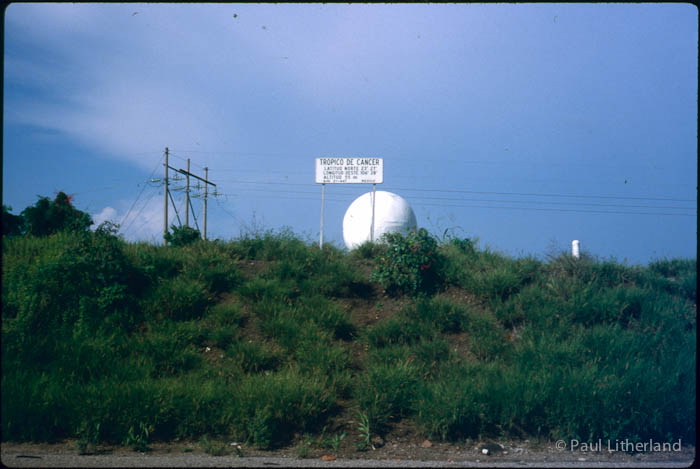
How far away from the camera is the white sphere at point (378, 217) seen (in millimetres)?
13898

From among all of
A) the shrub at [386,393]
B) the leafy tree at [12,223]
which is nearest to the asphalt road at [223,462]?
the shrub at [386,393]

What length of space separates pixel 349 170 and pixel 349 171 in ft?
0.09

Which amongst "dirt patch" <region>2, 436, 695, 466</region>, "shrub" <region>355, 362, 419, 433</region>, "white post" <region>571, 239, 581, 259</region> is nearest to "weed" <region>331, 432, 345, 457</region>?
"dirt patch" <region>2, 436, 695, 466</region>

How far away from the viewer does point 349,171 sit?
36.6ft

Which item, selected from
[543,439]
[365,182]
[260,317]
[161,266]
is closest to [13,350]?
[161,266]

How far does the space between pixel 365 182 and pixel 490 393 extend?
7.19 metres

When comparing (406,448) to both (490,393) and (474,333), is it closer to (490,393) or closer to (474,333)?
(490,393)

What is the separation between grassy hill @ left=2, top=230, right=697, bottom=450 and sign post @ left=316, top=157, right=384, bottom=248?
2.81 m

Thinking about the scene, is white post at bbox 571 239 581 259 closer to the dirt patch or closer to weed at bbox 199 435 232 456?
the dirt patch

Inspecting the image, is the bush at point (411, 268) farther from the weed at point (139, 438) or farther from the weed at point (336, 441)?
the weed at point (139, 438)

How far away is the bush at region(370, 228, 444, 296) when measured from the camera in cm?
768

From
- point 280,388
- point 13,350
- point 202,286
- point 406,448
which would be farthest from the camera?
point 202,286

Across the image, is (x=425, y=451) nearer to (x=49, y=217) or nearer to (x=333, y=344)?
(x=333, y=344)

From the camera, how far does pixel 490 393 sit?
4.79m
